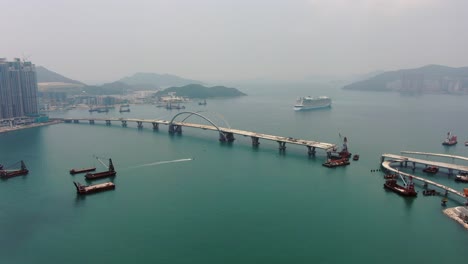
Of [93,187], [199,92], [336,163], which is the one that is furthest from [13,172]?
[199,92]

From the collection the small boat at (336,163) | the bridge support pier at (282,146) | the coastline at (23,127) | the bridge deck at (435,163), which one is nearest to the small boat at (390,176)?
the bridge deck at (435,163)

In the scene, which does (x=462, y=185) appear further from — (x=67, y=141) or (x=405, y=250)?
(x=67, y=141)

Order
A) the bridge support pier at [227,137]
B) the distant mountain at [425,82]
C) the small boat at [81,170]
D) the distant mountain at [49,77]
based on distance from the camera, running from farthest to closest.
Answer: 1. the distant mountain at [49,77]
2. the distant mountain at [425,82]
3. the bridge support pier at [227,137]
4. the small boat at [81,170]

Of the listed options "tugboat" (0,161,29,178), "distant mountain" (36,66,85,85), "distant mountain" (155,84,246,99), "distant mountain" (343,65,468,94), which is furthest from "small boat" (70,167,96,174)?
"distant mountain" (36,66,85,85)

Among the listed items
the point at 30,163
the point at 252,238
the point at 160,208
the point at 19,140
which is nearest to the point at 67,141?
the point at 19,140

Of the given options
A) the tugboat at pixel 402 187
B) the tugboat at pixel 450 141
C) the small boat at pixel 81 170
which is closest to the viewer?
the tugboat at pixel 402 187

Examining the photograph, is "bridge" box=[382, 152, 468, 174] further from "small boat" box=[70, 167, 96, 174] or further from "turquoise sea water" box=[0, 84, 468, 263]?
"small boat" box=[70, 167, 96, 174]

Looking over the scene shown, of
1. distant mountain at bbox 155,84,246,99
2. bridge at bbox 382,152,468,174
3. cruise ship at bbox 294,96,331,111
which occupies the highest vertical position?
distant mountain at bbox 155,84,246,99

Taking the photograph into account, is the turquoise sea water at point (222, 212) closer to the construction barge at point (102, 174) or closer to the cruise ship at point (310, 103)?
the construction barge at point (102, 174)
